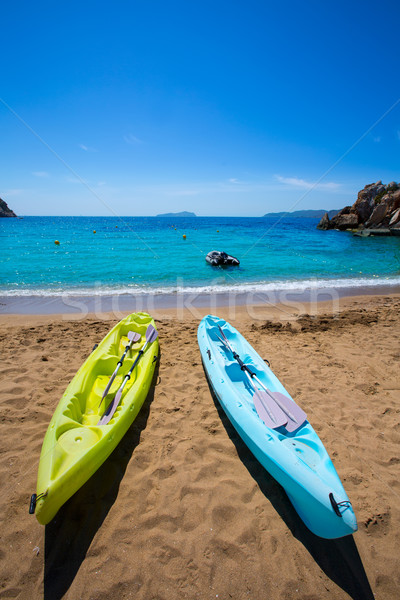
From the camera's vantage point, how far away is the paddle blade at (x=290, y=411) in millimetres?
3131

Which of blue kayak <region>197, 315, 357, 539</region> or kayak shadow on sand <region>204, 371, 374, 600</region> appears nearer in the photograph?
kayak shadow on sand <region>204, 371, 374, 600</region>

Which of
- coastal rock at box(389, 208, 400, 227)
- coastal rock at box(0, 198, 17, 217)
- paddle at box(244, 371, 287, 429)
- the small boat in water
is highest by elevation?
coastal rock at box(0, 198, 17, 217)

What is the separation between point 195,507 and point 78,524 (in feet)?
3.64

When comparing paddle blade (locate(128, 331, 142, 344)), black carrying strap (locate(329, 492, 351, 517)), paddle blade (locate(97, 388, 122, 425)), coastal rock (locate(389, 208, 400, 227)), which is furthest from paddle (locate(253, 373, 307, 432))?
coastal rock (locate(389, 208, 400, 227))

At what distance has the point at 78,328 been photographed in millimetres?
6898

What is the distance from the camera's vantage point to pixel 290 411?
10.8ft

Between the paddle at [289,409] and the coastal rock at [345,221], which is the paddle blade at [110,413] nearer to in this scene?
the paddle at [289,409]

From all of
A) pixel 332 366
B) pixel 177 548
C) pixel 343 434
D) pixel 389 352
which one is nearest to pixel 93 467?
pixel 177 548

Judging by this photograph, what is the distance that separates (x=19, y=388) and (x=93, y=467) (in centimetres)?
248

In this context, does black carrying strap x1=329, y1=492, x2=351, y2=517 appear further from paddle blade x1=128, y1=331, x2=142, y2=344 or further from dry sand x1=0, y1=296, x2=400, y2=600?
paddle blade x1=128, y1=331, x2=142, y2=344

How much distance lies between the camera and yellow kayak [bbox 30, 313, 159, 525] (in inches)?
88.9

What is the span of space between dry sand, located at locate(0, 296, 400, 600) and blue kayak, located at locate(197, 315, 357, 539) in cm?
32

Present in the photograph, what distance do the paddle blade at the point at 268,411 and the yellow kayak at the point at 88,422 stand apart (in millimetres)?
1619

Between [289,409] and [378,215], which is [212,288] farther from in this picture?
[378,215]
